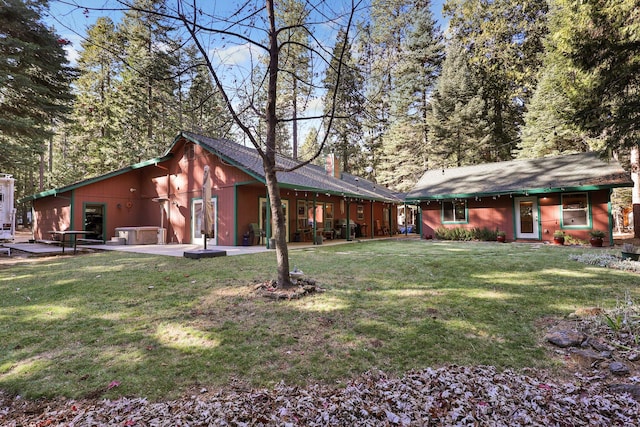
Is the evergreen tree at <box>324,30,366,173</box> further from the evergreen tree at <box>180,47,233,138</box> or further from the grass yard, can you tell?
the grass yard

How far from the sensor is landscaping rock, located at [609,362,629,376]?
8.16ft

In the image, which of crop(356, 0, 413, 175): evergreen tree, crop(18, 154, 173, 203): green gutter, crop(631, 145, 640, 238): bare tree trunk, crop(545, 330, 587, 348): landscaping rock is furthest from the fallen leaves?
crop(631, 145, 640, 238): bare tree trunk

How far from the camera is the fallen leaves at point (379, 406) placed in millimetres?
1965

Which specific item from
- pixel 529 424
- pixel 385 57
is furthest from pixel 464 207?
pixel 529 424

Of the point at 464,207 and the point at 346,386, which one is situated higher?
the point at 464,207

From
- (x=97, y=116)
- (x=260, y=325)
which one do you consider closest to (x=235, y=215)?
(x=260, y=325)

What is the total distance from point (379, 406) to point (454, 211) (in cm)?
1462

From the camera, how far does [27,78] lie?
10305 mm

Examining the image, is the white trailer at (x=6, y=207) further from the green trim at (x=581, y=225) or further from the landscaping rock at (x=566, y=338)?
the green trim at (x=581, y=225)

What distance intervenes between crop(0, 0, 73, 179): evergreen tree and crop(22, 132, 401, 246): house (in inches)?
103

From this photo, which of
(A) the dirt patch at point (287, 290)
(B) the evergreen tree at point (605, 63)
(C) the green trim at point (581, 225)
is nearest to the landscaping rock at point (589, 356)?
(A) the dirt patch at point (287, 290)

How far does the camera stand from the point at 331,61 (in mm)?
4879

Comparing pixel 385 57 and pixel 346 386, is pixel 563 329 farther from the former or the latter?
pixel 385 57

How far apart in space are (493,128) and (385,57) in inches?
869
